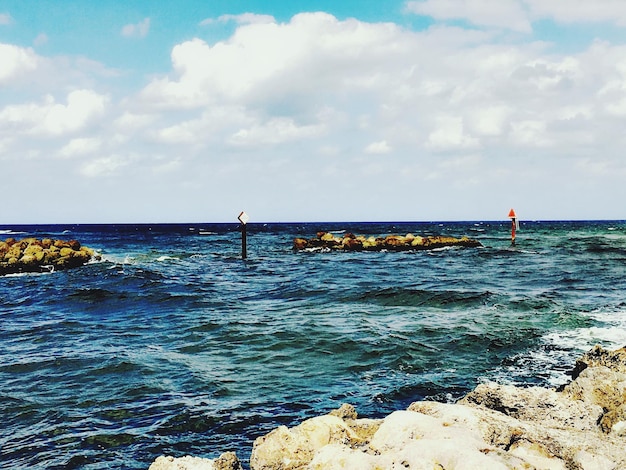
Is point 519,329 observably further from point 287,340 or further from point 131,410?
point 131,410

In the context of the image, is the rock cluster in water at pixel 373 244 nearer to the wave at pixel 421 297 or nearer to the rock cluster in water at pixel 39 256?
the rock cluster in water at pixel 39 256

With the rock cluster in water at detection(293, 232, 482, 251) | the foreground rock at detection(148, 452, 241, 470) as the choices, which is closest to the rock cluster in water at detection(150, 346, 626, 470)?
the foreground rock at detection(148, 452, 241, 470)

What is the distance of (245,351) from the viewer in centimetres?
1152

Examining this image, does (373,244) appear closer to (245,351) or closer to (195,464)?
(245,351)

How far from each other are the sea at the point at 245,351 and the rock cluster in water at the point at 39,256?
215 inches

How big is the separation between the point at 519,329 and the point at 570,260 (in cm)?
2249

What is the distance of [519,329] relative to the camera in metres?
13.6

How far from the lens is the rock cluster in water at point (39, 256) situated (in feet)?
94.4

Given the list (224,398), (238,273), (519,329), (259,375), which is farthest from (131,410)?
(238,273)

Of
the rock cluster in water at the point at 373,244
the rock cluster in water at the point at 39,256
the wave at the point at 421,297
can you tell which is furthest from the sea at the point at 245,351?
the rock cluster in water at the point at 373,244

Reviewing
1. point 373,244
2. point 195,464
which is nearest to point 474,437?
point 195,464

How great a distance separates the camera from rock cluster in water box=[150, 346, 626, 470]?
4301mm

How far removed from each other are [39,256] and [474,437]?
30775 mm

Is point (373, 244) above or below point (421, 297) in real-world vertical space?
above
